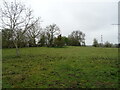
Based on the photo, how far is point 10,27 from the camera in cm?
1291

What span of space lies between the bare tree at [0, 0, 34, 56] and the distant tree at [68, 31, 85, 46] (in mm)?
→ 32615

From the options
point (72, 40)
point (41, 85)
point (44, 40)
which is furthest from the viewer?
point (72, 40)

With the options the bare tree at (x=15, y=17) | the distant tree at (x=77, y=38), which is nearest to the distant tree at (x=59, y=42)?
the distant tree at (x=77, y=38)

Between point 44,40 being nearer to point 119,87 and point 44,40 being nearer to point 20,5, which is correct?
point 20,5

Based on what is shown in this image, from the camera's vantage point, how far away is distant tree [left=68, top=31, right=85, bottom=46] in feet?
150

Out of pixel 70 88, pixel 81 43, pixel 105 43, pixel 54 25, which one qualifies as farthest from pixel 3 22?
pixel 105 43

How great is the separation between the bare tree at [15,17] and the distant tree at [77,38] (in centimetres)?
3262

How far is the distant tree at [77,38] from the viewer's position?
45.7 metres

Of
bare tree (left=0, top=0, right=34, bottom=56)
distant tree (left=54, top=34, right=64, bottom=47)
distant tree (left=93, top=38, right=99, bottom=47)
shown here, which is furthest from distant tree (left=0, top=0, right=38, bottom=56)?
distant tree (left=93, top=38, right=99, bottom=47)

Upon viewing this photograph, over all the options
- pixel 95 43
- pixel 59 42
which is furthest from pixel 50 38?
pixel 95 43

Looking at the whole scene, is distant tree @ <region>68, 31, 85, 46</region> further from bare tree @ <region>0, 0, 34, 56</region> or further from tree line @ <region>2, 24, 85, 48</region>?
bare tree @ <region>0, 0, 34, 56</region>

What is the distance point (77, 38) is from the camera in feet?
156

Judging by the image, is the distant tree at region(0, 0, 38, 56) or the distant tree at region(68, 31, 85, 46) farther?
the distant tree at region(68, 31, 85, 46)

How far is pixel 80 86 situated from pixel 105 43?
1988 inches
